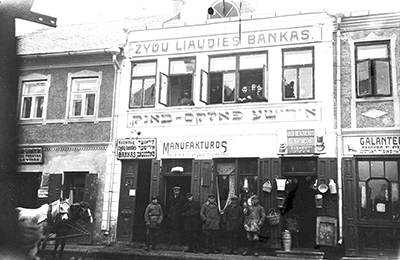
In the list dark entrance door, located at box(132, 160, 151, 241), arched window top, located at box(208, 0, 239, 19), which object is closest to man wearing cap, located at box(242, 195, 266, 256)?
dark entrance door, located at box(132, 160, 151, 241)

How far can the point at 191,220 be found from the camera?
11477mm

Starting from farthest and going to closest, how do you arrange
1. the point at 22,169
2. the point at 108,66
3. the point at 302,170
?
the point at 108,66
the point at 302,170
the point at 22,169

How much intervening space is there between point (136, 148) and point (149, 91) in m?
1.55

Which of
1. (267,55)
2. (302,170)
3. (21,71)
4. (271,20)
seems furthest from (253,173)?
(21,71)

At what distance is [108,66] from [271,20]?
4.28 metres

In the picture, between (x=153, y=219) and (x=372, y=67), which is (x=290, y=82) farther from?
(x=153, y=219)

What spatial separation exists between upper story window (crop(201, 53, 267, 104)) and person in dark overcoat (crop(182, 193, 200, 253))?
103 inches

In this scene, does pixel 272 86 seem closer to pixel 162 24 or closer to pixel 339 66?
pixel 339 66

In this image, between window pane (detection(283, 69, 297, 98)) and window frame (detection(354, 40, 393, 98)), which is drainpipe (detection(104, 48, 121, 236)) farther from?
window frame (detection(354, 40, 393, 98))

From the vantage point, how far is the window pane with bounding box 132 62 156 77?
13.0 metres

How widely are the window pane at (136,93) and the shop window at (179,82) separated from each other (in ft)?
2.34

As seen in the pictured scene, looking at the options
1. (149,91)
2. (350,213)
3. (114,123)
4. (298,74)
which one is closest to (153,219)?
(114,123)

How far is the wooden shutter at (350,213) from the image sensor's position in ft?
36.4

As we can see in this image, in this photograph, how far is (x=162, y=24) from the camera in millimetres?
12977
